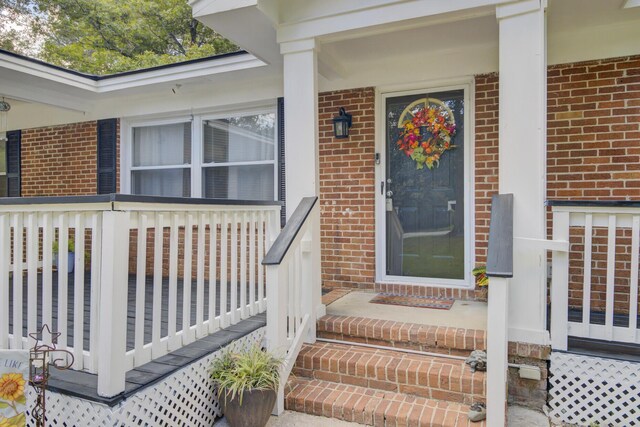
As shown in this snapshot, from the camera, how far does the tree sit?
12.9m

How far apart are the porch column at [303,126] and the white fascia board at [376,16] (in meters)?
0.09

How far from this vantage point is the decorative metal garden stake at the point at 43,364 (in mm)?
2033

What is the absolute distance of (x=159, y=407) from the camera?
7.36ft

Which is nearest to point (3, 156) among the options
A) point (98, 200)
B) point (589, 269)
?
point (98, 200)

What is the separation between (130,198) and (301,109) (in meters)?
1.67

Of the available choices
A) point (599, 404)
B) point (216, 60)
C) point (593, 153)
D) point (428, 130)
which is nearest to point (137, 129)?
point (216, 60)

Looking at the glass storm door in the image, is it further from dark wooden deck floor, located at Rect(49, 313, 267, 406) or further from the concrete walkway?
dark wooden deck floor, located at Rect(49, 313, 267, 406)

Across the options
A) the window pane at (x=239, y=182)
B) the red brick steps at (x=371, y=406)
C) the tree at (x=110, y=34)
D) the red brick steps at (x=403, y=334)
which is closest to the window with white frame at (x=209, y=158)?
the window pane at (x=239, y=182)

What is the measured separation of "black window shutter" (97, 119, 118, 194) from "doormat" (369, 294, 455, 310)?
4.00 metres

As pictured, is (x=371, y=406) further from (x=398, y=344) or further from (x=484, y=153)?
(x=484, y=153)

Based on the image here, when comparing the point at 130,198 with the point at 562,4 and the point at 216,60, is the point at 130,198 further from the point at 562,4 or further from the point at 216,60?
the point at 562,4

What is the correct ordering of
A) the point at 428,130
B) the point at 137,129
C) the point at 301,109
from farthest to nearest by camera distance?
the point at 137,129
the point at 428,130
the point at 301,109

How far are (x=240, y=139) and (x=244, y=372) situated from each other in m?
3.35

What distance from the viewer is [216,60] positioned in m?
4.55
